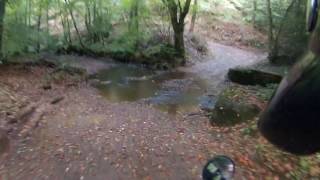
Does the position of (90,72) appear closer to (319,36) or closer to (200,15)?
(200,15)

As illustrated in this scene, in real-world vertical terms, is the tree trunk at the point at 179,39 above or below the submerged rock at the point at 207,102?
above

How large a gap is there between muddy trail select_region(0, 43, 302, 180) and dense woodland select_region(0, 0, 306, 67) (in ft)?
26.8

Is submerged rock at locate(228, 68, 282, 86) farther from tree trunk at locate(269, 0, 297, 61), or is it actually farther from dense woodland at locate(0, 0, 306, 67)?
dense woodland at locate(0, 0, 306, 67)

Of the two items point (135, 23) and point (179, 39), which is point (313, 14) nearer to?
point (179, 39)

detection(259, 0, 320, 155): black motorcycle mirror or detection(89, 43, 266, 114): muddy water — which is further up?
detection(259, 0, 320, 155): black motorcycle mirror

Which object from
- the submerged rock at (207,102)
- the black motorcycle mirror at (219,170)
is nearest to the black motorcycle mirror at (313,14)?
the black motorcycle mirror at (219,170)

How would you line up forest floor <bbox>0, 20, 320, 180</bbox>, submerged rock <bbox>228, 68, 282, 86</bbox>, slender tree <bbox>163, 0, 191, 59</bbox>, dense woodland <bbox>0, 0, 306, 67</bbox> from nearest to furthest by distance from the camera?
forest floor <bbox>0, 20, 320, 180</bbox> → submerged rock <bbox>228, 68, 282, 86</bbox> → dense woodland <bbox>0, 0, 306, 67</bbox> → slender tree <bbox>163, 0, 191, 59</bbox>

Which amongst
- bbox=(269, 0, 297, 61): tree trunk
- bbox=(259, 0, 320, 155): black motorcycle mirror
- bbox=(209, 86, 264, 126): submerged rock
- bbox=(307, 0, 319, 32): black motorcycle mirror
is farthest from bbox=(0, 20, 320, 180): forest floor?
bbox=(269, 0, 297, 61): tree trunk

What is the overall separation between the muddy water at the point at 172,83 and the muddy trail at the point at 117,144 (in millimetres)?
1202

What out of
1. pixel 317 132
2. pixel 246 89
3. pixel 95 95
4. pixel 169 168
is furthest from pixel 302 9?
pixel 317 132

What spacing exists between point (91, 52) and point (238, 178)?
22.2 metres

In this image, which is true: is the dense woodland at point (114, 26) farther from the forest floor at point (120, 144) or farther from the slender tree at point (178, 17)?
the forest floor at point (120, 144)

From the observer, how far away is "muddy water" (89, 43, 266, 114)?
15.7 meters

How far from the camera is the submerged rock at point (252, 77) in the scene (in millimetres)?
15613
